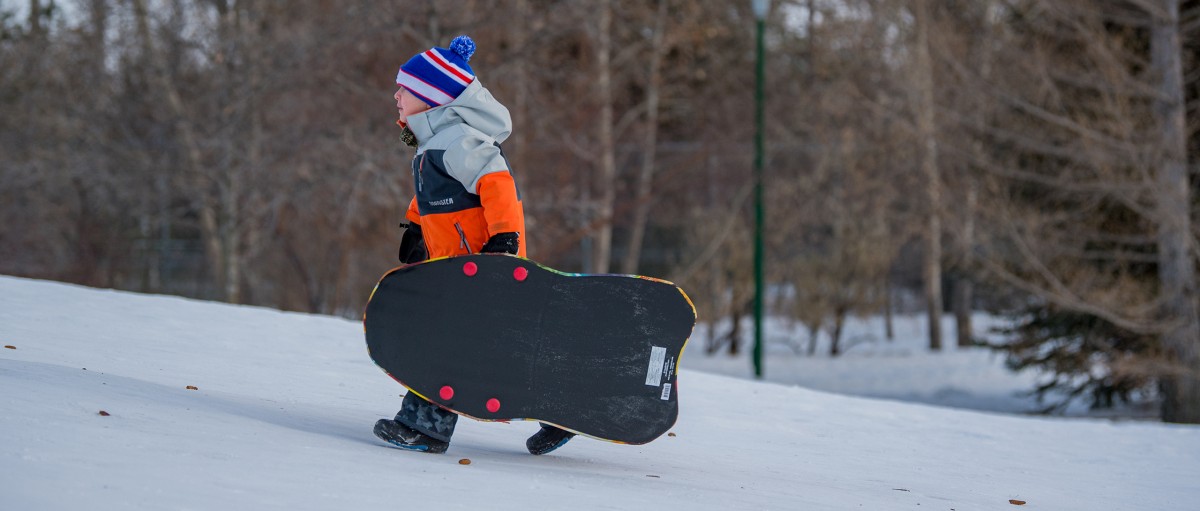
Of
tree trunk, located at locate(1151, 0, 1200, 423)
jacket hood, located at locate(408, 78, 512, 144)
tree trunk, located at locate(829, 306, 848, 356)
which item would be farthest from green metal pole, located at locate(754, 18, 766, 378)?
jacket hood, located at locate(408, 78, 512, 144)

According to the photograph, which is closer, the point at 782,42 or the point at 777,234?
the point at 777,234

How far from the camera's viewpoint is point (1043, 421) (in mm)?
8070

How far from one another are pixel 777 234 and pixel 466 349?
22553mm

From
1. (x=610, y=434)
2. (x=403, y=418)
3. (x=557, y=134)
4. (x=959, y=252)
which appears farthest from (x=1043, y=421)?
(x=557, y=134)

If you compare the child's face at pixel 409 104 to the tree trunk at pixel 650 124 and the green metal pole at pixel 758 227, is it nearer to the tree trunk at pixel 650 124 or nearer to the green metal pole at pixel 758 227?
the green metal pole at pixel 758 227

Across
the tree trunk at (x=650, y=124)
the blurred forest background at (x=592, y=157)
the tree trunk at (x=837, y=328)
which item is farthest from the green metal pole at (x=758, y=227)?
the tree trunk at (x=837, y=328)

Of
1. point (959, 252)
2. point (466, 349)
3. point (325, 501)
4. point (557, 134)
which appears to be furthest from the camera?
point (557, 134)

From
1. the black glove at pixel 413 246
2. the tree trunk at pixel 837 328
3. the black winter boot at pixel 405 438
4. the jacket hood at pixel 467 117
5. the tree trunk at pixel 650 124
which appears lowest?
the tree trunk at pixel 837 328

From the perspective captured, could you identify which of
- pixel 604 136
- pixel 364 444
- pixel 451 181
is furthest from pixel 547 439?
pixel 604 136

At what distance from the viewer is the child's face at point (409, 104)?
185 inches

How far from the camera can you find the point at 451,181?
453 centimetres

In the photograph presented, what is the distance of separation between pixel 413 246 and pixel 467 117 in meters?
0.58

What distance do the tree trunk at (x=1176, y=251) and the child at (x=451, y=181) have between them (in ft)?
33.0

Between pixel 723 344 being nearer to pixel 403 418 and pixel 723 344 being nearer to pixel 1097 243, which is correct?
pixel 1097 243
